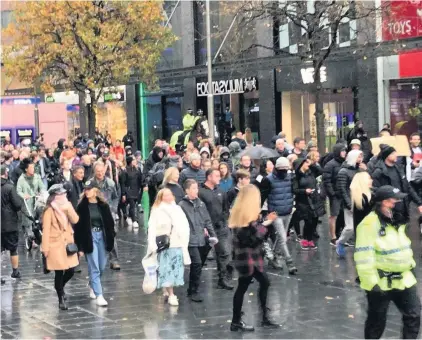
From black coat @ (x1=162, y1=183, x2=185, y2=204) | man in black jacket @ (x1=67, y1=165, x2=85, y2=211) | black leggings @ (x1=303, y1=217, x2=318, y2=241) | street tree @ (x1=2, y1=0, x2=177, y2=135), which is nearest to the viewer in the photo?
black coat @ (x1=162, y1=183, x2=185, y2=204)

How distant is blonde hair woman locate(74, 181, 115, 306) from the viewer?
1100cm

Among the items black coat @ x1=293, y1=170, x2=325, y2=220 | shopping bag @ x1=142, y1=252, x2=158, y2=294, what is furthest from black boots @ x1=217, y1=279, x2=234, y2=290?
black coat @ x1=293, y1=170, x2=325, y2=220

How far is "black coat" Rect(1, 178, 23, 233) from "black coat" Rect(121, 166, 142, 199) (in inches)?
254

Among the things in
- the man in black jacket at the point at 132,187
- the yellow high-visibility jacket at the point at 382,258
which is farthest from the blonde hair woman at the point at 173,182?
the man in black jacket at the point at 132,187

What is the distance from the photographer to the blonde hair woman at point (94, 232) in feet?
36.1

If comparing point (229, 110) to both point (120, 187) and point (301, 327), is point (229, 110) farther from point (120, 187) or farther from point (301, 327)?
point (301, 327)

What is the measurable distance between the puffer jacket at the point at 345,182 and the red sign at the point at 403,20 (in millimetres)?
11849

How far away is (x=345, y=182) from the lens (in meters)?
13.8

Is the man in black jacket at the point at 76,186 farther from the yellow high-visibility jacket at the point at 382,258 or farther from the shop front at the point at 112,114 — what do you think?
the shop front at the point at 112,114

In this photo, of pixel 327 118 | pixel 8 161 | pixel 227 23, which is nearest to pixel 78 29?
pixel 227 23

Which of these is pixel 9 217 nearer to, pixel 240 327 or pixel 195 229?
pixel 195 229

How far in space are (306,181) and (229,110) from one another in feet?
68.7

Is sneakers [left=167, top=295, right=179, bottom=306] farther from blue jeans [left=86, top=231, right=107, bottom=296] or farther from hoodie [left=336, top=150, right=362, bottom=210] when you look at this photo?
hoodie [left=336, top=150, right=362, bottom=210]

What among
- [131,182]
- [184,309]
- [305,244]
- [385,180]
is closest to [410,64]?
[131,182]
